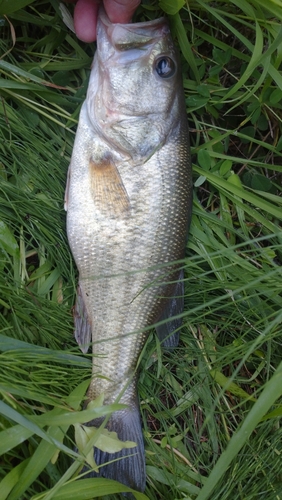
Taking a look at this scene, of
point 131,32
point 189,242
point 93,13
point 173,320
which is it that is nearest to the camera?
point 131,32

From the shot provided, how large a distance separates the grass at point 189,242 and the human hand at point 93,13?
164 millimetres

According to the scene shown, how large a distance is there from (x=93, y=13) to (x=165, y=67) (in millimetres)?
424

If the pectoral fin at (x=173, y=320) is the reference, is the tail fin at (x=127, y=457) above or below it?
below

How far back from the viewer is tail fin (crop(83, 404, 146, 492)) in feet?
6.79

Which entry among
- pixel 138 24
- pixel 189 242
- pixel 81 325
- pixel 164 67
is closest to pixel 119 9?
pixel 138 24

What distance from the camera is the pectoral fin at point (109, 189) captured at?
2.07 m

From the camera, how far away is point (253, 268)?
7.69 feet

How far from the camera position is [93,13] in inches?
83.9

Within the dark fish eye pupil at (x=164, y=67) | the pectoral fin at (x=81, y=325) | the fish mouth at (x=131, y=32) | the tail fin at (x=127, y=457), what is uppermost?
the fish mouth at (x=131, y=32)

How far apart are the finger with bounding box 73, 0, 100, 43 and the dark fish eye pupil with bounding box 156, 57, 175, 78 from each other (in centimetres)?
35

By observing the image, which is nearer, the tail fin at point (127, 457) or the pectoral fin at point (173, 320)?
the tail fin at point (127, 457)

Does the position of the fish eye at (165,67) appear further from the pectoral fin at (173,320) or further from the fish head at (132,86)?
the pectoral fin at (173,320)

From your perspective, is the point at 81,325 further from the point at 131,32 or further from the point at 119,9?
the point at 119,9

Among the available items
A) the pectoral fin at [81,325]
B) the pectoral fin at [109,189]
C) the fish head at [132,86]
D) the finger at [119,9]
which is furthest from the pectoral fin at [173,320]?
the finger at [119,9]
